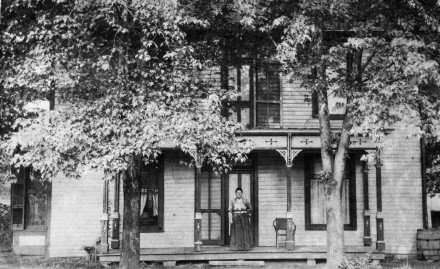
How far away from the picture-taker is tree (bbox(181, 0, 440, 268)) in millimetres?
10406

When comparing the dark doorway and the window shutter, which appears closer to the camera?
the window shutter

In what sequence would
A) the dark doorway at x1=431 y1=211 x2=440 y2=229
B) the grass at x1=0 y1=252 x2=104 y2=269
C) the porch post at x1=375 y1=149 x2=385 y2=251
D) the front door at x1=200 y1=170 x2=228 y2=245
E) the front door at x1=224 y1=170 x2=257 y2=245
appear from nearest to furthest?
the grass at x1=0 y1=252 x2=104 y2=269, the porch post at x1=375 y1=149 x2=385 y2=251, the front door at x1=200 y1=170 x2=228 y2=245, the front door at x1=224 y1=170 x2=257 y2=245, the dark doorway at x1=431 y1=211 x2=440 y2=229

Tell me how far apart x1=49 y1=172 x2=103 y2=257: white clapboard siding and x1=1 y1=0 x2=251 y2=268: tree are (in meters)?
3.96

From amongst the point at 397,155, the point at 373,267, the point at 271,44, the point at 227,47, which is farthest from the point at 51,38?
the point at 397,155

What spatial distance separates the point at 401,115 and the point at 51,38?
817cm

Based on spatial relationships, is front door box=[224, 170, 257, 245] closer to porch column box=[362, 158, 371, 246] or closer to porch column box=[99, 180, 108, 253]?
porch column box=[362, 158, 371, 246]

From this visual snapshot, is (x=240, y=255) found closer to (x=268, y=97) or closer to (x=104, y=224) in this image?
(x=104, y=224)

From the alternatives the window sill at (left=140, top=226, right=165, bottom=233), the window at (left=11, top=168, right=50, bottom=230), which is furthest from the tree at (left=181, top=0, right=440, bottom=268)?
the window at (left=11, top=168, right=50, bottom=230)

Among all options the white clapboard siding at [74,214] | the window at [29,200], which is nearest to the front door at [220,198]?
the white clapboard siding at [74,214]

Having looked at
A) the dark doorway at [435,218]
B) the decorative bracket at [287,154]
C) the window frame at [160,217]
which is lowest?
the dark doorway at [435,218]

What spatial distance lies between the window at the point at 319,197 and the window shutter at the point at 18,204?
385 inches

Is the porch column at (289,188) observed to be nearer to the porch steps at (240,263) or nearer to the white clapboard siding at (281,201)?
the porch steps at (240,263)

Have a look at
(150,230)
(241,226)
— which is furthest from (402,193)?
(150,230)

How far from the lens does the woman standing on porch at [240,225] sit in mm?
14531
